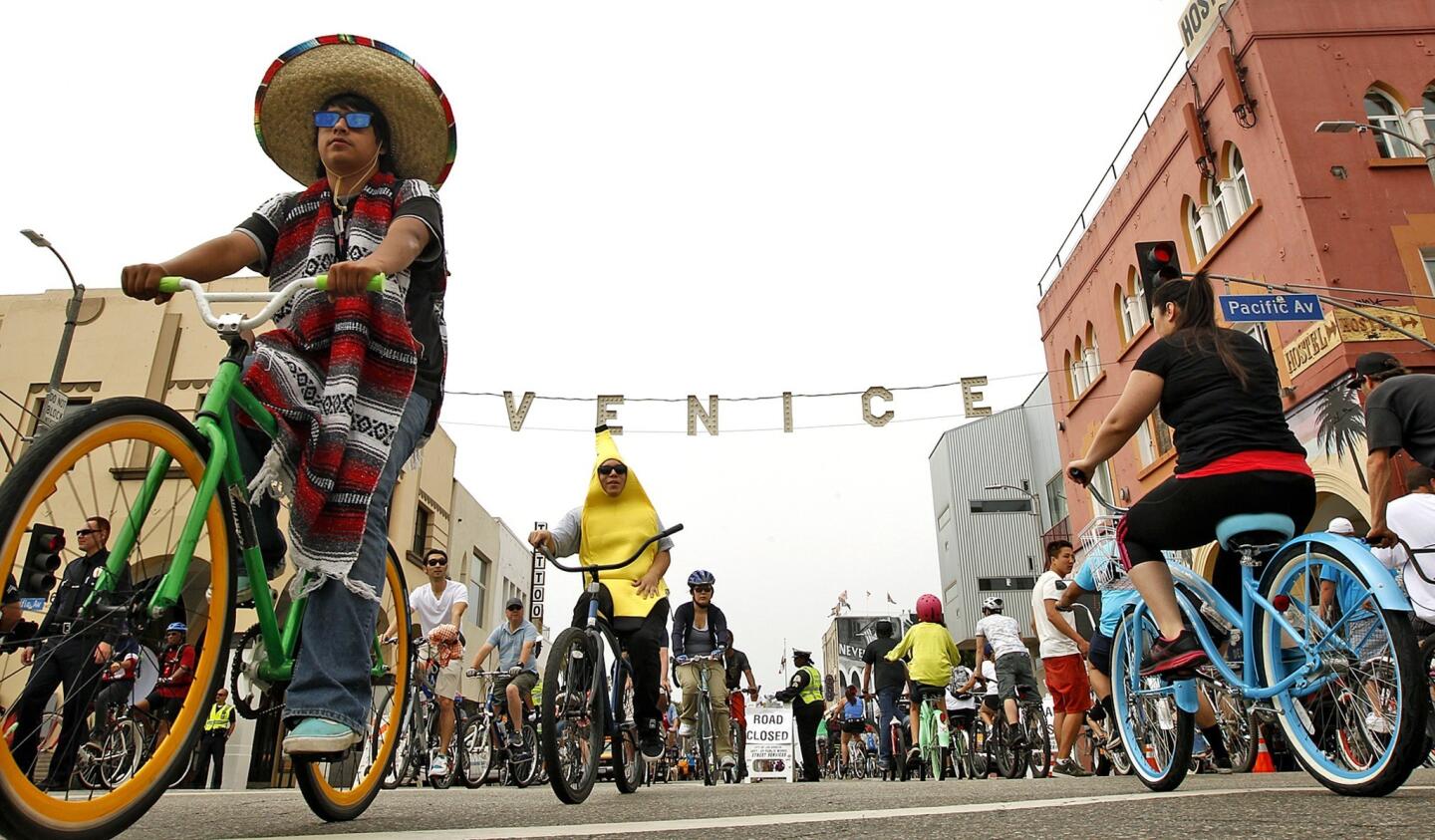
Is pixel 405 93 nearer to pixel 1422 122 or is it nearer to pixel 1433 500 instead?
pixel 1433 500

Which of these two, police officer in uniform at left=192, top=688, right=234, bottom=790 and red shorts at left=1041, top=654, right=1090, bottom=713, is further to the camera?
police officer in uniform at left=192, top=688, right=234, bottom=790

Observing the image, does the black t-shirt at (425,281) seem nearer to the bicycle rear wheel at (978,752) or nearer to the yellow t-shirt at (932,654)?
the yellow t-shirt at (932,654)

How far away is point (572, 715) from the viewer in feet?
13.3

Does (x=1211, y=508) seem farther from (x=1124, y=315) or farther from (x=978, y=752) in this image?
(x=1124, y=315)

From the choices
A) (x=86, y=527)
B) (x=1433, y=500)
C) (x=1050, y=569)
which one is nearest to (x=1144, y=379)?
(x=1433, y=500)

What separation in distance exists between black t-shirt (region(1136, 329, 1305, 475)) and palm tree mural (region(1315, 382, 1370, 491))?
11.7 meters

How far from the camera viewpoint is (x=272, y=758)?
52.7 feet

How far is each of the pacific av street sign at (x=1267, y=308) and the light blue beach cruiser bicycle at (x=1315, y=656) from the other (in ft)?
29.1

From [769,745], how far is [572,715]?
10.5 meters

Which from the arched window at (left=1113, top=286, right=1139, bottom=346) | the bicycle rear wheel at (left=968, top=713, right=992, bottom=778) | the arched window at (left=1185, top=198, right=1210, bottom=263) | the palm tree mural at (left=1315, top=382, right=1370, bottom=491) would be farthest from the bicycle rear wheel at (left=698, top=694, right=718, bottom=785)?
the arched window at (left=1113, top=286, right=1139, bottom=346)

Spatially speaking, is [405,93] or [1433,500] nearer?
[405,93]

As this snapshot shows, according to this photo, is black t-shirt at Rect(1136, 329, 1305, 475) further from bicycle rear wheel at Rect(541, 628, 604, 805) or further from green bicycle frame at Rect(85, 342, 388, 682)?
green bicycle frame at Rect(85, 342, 388, 682)

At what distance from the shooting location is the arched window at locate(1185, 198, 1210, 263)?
1631cm

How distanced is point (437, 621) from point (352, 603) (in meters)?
6.43
